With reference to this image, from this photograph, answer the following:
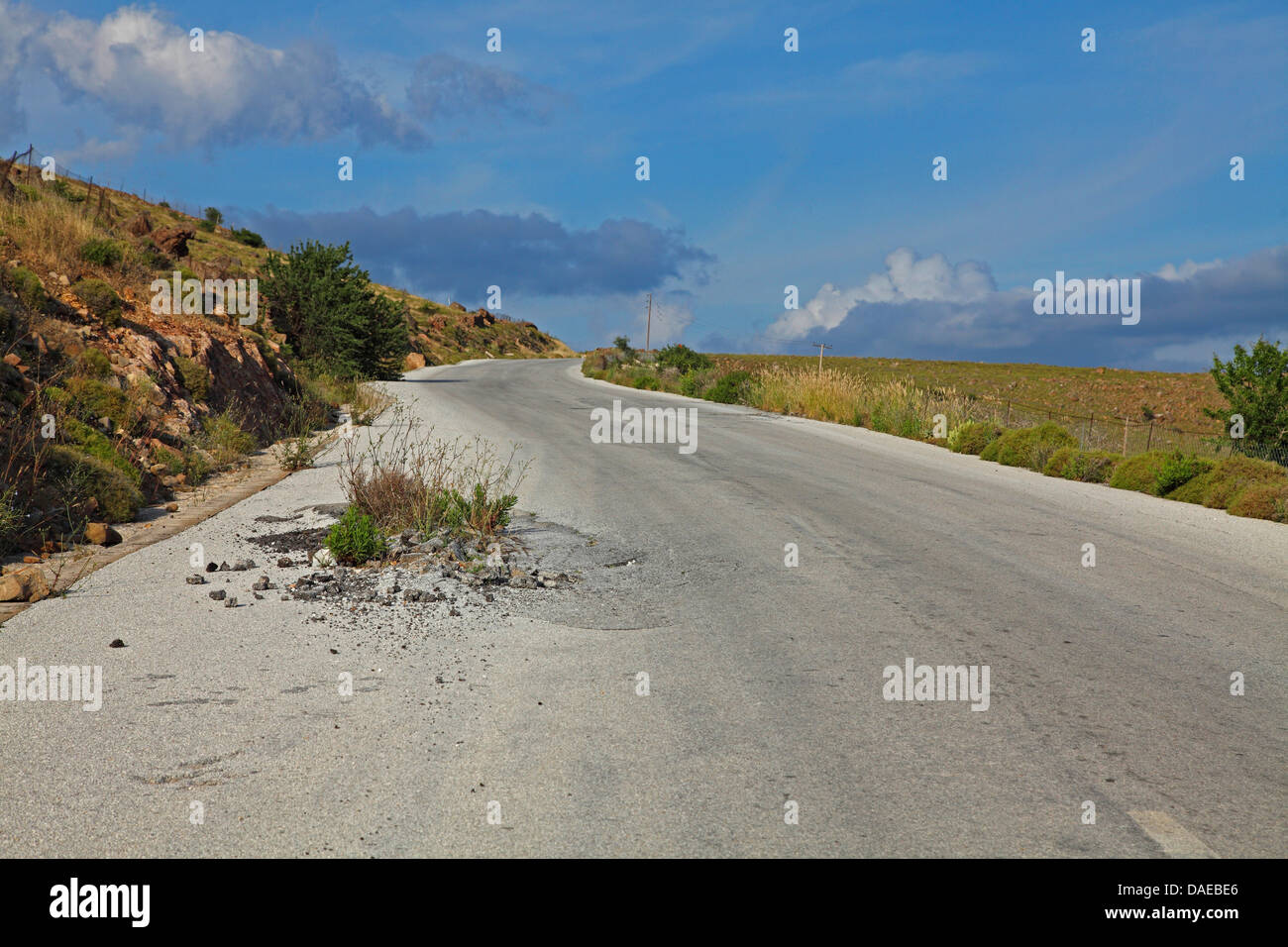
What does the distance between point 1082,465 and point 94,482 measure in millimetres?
14068

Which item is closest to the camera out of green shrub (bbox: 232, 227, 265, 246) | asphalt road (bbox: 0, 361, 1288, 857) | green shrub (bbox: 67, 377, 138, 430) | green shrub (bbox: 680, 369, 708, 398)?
asphalt road (bbox: 0, 361, 1288, 857)

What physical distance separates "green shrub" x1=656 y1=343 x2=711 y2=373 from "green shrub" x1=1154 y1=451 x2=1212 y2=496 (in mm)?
29767

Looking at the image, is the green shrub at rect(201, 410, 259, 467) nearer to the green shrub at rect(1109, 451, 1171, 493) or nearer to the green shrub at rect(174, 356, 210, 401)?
the green shrub at rect(174, 356, 210, 401)

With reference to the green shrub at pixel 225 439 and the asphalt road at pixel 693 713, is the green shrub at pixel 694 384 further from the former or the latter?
the asphalt road at pixel 693 713

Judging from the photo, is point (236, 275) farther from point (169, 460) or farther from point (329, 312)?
point (169, 460)

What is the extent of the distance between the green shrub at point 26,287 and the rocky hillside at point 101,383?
17 mm

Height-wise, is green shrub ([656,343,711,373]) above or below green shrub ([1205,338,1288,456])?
above

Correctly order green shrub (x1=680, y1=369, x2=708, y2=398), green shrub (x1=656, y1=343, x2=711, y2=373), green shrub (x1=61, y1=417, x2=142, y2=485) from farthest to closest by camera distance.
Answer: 1. green shrub (x1=656, y1=343, x2=711, y2=373)
2. green shrub (x1=680, y1=369, x2=708, y2=398)
3. green shrub (x1=61, y1=417, x2=142, y2=485)

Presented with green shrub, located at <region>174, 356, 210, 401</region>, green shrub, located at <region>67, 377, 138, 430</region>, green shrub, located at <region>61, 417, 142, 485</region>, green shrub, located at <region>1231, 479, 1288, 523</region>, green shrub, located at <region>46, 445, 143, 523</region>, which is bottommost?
green shrub, located at <region>1231, 479, 1288, 523</region>

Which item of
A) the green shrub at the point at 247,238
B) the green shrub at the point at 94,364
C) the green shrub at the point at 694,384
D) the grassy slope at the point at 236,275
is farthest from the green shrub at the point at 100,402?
the green shrub at the point at 247,238

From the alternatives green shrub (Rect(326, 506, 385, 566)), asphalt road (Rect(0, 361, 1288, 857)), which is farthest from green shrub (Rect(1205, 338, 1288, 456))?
green shrub (Rect(326, 506, 385, 566))

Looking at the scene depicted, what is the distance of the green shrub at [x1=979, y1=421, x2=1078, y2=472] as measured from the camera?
1515cm

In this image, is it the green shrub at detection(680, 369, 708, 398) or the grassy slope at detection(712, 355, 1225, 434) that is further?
the grassy slope at detection(712, 355, 1225, 434)
